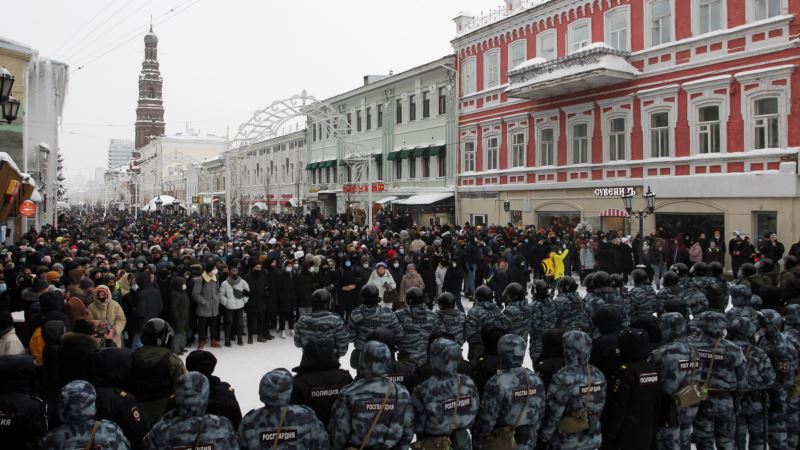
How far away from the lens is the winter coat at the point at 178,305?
11258 mm

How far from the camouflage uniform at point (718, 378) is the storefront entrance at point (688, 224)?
624 inches

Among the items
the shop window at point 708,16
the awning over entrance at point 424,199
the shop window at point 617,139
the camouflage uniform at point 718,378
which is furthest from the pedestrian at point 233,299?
the awning over entrance at point 424,199

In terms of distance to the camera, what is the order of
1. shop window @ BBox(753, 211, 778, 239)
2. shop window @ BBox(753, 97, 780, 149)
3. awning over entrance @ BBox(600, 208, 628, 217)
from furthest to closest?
awning over entrance @ BBox(600, 208, 628, 217) → shop window @ BBox(753, 97, 780, 149) → shop window @ BBox(753, 211, 778, 239)

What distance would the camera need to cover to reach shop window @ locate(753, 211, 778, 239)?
19344 mm

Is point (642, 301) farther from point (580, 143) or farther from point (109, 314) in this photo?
point (580, 143)

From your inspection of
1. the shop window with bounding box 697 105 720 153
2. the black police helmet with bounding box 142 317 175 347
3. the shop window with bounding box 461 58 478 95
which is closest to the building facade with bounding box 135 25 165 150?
the shop window with bounding box 461 58 478 95

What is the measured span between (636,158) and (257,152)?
44067 millimetres

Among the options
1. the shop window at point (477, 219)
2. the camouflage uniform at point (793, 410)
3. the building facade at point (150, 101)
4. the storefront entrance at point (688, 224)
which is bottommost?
the camouflage uniform at point (793, 410)

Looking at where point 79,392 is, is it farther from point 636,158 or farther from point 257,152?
point 257,152

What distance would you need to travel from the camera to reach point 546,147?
27.7 m

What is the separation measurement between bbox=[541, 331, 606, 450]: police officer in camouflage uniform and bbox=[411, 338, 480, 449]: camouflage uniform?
0.88 m

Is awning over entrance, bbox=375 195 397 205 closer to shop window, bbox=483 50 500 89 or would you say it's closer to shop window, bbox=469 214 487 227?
shop window, bbox=469 214 487 227

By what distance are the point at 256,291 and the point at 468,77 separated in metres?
22.5

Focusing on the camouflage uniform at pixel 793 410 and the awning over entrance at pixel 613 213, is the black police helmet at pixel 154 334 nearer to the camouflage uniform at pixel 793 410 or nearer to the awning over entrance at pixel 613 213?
the camouflage uniform at pixel 793 410
